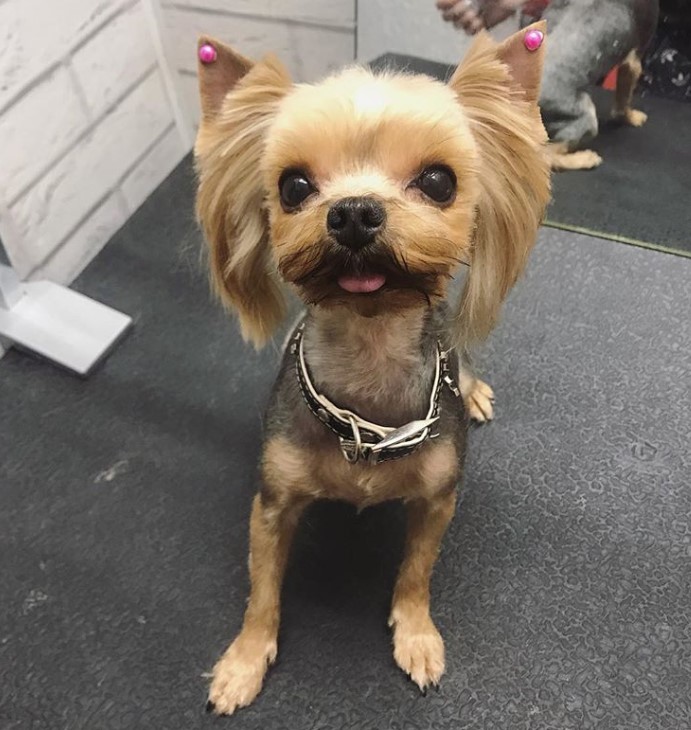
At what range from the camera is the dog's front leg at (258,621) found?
3.44ft

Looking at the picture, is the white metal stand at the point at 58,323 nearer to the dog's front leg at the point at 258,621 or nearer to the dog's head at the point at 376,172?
the dog's front leg at the point at 258,621

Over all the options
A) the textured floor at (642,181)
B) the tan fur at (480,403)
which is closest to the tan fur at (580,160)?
the textured floor at (642,181)

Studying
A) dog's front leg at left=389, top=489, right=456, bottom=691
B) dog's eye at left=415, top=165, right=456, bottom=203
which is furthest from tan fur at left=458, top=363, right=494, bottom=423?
dog's eye at left=415, top=165, right=456, bottom=203

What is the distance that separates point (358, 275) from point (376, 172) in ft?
0.33

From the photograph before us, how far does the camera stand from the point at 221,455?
53.0 inches

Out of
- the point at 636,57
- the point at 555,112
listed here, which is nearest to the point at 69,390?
the point at 555,112

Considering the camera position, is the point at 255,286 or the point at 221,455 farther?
the point at 221,455

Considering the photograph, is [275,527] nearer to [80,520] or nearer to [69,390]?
[80,520]

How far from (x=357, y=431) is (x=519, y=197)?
12.5 inches

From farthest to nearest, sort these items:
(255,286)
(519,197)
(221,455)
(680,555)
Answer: (221,455)
(680,555)
(255,286)
(519,197)

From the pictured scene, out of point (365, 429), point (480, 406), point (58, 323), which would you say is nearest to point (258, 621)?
point (365, 429)

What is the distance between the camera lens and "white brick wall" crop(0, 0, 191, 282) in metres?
1.45

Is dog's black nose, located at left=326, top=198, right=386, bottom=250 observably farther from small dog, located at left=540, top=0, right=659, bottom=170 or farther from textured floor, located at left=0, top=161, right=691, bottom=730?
small dog, located at left=540, top=0, right=659, bottom=170

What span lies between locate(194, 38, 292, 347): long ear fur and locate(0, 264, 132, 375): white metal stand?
69cm
